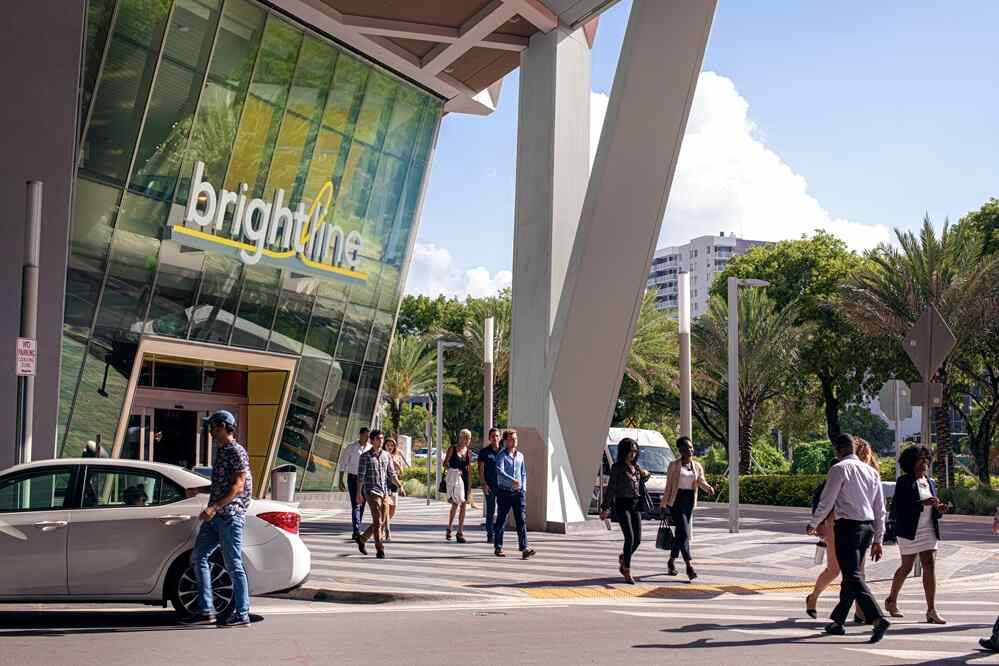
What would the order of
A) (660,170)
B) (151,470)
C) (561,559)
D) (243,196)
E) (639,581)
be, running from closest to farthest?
(151,470)
(639,581)
(561,559)
(660,170)
(243,196)

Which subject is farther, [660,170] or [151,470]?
[660,170]

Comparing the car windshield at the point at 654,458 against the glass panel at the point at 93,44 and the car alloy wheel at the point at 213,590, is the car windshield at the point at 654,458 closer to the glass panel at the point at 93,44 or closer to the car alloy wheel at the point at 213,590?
the glass panel at the point at 93,44

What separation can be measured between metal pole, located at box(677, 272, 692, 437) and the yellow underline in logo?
9.88 meters

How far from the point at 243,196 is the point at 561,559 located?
44.7ft

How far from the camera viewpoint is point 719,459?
54.8 metres

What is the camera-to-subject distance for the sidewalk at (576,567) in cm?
1267

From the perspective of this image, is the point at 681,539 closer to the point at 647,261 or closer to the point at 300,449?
the point at 647,261

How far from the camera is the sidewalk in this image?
12.7 meters

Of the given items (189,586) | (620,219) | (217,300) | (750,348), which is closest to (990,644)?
(189,586)

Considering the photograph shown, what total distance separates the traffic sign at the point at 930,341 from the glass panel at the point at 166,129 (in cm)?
1573

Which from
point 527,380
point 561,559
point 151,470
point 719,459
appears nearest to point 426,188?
point 527,380

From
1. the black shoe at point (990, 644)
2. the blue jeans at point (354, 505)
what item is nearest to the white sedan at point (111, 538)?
the black shoe at point (990, 644)

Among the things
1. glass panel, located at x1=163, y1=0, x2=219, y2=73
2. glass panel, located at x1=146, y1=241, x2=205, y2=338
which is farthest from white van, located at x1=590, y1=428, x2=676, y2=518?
glass panel, located at x1=163, y1=0, x2=219, y2=73

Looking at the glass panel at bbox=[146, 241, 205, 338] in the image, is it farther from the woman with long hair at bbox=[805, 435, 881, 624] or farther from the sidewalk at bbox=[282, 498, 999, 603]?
the woman with long hair at bbox=[805, 435, 881, 624]
